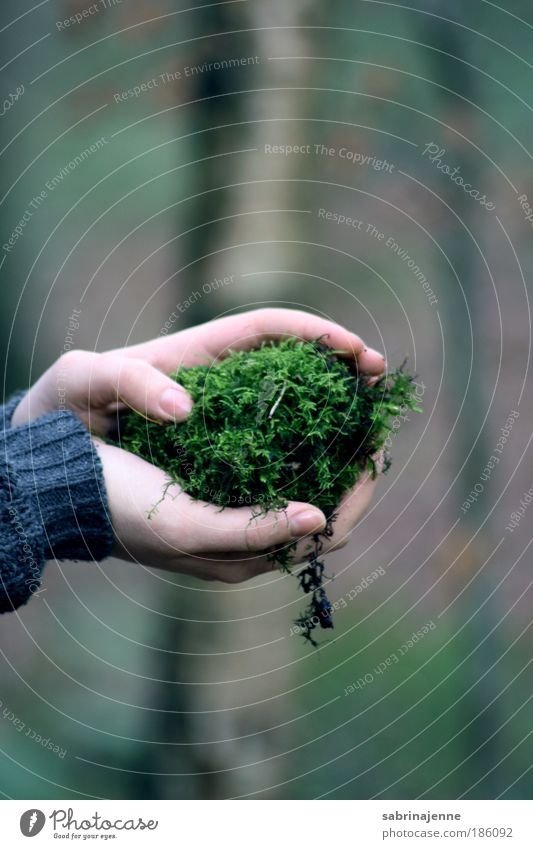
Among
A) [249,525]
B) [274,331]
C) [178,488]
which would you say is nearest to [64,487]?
[178,488]

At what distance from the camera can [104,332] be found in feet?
12.8

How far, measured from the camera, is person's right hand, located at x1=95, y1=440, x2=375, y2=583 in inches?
48.7

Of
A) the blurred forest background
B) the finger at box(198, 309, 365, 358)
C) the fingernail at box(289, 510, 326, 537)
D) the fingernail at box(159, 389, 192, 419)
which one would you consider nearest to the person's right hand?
the fingernail at box(289, 510, 326, 537)

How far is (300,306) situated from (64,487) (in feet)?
4.66

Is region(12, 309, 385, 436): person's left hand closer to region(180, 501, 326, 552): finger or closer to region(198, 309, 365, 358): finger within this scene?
region(198, 309, 365, 358): finger

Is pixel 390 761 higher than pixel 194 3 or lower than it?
lower

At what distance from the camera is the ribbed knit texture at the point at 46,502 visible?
1260 millimetres

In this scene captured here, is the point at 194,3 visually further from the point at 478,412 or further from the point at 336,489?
the point at 336,489

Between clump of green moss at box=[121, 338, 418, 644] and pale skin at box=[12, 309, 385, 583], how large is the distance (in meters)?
0.03

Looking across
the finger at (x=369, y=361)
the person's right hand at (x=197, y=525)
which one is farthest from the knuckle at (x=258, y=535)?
the finger at (x=369, y=361)

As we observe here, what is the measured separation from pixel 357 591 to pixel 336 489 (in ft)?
7.10

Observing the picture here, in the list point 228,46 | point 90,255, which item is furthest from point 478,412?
point 90,255

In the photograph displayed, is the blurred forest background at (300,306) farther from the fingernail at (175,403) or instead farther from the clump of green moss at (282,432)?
the fingernail at (175,403)

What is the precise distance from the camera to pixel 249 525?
4.05 ft
